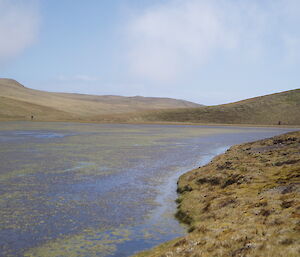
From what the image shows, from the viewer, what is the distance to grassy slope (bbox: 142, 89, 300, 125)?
11688 cm

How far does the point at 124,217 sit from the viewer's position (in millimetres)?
14109

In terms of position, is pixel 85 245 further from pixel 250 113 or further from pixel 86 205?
pixel 250 113

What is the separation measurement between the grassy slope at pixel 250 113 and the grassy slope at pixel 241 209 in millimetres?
96300

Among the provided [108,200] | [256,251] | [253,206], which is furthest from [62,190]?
[256,251]

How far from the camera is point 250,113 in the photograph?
407 ft

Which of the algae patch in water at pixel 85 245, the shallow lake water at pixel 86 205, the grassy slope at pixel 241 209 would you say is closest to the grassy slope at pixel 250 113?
the shallow lake water at pixel 86 205

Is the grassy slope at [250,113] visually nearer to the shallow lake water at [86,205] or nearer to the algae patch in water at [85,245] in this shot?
the shallow lake water at [86,205]

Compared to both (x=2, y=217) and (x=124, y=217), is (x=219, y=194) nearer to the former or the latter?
(x=124, y=217)

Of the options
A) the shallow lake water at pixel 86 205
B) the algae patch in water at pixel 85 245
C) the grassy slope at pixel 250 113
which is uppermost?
the grassy slope at pixel 250 113

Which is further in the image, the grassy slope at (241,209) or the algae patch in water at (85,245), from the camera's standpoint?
the algae patch in water at (85,245)

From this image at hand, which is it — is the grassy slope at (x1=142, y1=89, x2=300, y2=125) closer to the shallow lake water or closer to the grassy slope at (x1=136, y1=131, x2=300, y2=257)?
the shallow lake water

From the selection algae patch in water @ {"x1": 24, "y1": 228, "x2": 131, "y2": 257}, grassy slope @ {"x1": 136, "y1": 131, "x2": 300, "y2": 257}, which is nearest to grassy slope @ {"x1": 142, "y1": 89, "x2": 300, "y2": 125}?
grassy slope @ {"x1": 136, "y1": 131, "x2": 300, "y2": 257}

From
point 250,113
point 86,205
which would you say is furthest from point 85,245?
point 250,113

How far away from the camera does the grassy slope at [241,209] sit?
9.12 metres
